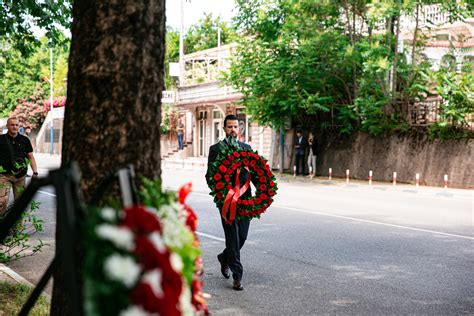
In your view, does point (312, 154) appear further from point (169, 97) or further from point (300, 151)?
point (169, 97)

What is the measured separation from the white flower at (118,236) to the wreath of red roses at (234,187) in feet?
18.2

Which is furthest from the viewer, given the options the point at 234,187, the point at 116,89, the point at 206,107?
the point at 206,107

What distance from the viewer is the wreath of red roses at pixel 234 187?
7.51m

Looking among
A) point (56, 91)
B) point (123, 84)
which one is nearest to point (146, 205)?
point (123, 84)

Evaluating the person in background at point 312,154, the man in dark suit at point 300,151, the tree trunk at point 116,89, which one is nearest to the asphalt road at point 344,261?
the tree trunk at point 116,89

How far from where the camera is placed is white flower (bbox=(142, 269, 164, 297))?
1.89 meters

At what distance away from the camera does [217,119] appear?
151 ft

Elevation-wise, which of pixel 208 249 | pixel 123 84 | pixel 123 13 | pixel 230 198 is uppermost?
pixel 123 13

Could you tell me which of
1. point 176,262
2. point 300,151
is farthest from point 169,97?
point 176,262

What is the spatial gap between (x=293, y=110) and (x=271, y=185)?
66.5 ft

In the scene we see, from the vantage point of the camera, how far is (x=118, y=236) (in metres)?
1.90

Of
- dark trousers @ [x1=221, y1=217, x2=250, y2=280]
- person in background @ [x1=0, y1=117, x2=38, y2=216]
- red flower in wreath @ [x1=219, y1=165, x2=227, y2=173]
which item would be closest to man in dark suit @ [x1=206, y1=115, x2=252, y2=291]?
dark trousers @ [x1=221, y1=217, x2=250, y2=280]

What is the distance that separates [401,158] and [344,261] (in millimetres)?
17542

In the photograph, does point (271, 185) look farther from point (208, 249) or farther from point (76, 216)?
point (76, 216)
